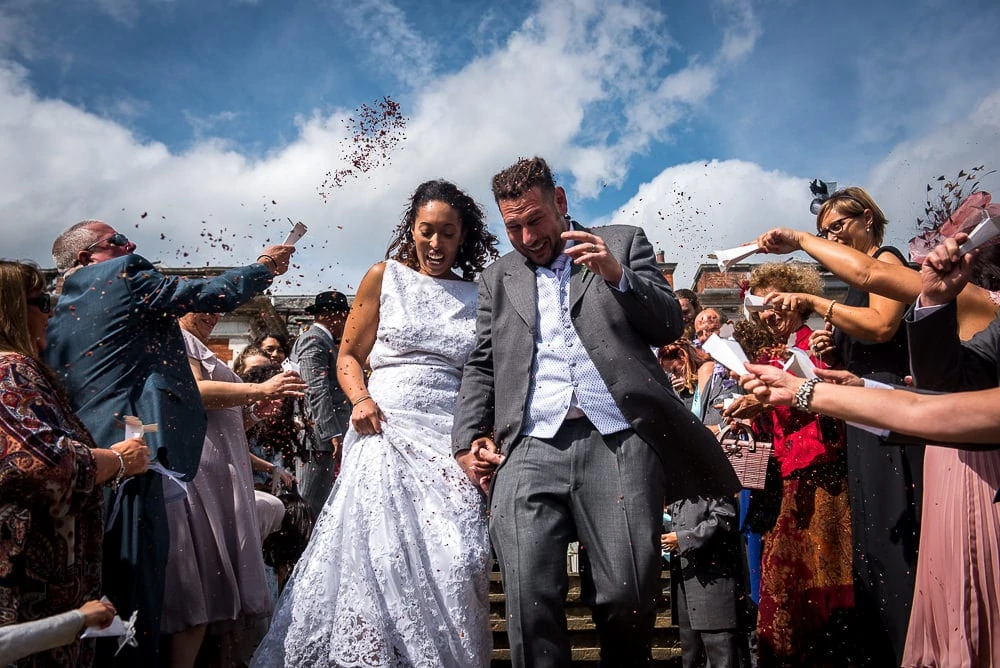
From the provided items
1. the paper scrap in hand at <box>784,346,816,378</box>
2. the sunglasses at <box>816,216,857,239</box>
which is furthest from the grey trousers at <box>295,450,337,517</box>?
the paper scrap in hand at <box>784,346,816,378</box>

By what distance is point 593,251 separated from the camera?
3.22 meters

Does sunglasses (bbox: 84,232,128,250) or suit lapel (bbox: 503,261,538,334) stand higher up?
sunglasses (bbox: 84,232,128,250)

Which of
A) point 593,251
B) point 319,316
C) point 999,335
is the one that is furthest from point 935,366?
point 319,316

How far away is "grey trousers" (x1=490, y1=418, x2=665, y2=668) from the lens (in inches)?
127

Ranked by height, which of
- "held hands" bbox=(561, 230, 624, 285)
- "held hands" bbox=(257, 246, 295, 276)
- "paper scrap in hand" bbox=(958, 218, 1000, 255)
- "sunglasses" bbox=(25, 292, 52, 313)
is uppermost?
"held hands" bbox=(257, 246, 295, 276)

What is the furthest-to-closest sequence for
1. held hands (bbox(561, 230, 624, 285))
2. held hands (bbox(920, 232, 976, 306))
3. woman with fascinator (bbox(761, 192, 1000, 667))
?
held hands (bbox(561, 230, 624, 285)) → woman with fascinator (bbox(761, 192, 1000, 667)) → held hands (bbox(920, 232, 976, 306))

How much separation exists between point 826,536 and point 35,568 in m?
3.83

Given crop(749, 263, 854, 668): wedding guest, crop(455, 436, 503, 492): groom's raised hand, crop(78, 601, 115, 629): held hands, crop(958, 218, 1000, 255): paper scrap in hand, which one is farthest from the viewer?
crop(749, 263, 854, 668): wedding guest

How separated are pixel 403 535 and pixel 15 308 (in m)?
1.91

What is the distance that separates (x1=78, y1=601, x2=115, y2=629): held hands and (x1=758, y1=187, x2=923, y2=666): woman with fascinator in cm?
319

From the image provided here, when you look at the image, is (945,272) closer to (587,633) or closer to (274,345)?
(587,633)

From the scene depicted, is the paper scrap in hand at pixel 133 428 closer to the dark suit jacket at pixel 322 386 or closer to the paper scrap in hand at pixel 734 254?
the paper scrap in hand at pixel 734 254

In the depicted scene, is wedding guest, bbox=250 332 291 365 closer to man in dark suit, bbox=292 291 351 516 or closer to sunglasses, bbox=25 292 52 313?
man in dark suit, bbox=292 291 351 516

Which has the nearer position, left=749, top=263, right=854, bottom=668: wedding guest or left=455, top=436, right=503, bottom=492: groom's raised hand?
left=455, top=436, right=503, bottom=492: groom's raised hand
